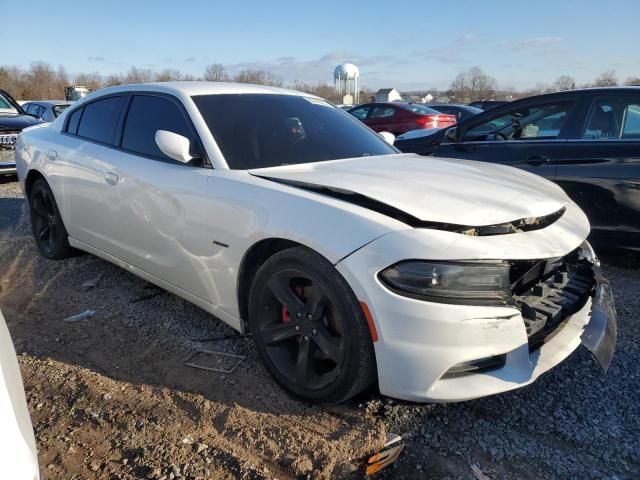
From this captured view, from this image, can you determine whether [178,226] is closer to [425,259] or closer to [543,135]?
[425,259]

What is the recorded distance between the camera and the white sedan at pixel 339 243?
205 centimetres

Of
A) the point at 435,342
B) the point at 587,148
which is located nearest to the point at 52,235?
the point at 435,342

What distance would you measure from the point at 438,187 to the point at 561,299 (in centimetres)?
83

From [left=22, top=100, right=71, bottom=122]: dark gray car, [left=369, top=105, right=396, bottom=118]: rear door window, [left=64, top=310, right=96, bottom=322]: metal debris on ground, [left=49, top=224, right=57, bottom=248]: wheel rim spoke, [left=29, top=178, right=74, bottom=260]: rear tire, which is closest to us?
Answer: [left=64, top=310, right=96, bottom=322]: metal debris on ground

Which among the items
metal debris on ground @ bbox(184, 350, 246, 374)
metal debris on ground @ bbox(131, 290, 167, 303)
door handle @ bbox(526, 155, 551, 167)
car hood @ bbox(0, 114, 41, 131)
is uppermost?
door handle @ bbox(526, 155, 551, 167)

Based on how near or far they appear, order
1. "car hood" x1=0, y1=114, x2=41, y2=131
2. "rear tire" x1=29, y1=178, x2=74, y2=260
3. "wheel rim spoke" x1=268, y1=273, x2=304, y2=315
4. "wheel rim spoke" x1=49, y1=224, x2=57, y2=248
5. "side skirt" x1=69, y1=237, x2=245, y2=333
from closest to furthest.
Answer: "wheel rim spoke" x1=268, y1=273, x2=304, y2=315 < "side skirt" x1=69, y1=237, x2=245, y2=333 < "rear tire" x1=29, y1=178, x2=74, y2=260 < "wheel rim spoke" x1=49, y1=224, x2=57, y2=248 < "car hood" x1=0, y1=114, x2=41, y2=131

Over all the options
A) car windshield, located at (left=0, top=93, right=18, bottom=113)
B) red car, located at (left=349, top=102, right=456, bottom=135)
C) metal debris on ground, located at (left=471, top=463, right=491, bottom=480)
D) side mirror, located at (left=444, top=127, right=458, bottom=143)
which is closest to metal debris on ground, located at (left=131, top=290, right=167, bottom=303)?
metal debris on ground, located at (left=471, top=463, right=491, bottom=480)

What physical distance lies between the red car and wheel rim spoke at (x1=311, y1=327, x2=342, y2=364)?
10.7m

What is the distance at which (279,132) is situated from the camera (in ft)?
10.7

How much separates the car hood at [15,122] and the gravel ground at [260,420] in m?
6.61

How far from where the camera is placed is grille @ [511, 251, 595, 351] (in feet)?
7.47

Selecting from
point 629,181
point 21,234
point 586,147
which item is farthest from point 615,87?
point 21,234

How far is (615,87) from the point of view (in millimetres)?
4336

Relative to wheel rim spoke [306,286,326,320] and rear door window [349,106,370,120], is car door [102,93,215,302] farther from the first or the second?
rear door window [349,106,370,120]
